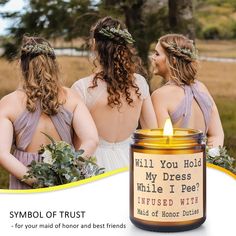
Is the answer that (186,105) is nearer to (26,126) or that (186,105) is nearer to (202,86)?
(202,86)

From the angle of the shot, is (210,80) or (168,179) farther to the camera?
(210,80)

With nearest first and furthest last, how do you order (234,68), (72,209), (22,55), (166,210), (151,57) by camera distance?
(166,210), (72,209), (22,55), (151,57), (234,68)

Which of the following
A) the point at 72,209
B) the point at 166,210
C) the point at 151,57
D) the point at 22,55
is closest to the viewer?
the point at 166,210

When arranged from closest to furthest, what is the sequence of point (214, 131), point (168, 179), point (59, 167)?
point (168, 179) < point (59, 167) < point (214, 131)

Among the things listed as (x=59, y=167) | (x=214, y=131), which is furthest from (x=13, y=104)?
(x=214, y=131)

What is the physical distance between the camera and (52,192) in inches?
47.7

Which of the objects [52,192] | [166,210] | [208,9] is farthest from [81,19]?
[166,210]

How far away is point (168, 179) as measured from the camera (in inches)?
39.7

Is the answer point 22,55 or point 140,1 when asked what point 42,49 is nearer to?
point 22,55

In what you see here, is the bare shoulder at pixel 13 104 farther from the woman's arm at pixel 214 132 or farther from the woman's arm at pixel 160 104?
the woman's arm at pixel 214 132

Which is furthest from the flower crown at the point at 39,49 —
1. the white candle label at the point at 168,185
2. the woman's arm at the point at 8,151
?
the white candle label at the point at 168,185

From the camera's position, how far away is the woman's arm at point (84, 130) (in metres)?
1.30

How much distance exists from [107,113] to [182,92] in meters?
0.15

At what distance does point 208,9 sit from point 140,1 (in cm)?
14
